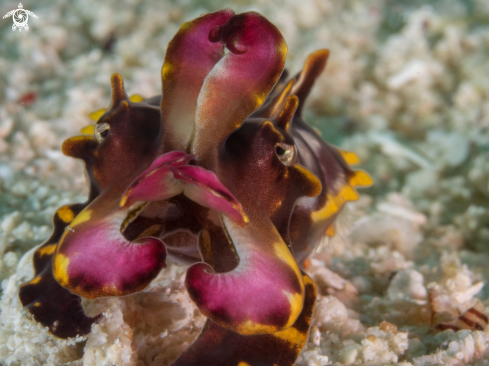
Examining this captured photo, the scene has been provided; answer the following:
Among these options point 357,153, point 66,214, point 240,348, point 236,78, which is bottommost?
point 357,153

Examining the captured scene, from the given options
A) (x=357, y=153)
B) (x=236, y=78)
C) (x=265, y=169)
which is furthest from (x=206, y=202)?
(x=357, y=153)

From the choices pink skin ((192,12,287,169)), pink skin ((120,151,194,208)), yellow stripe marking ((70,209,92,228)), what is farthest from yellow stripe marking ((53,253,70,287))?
pink skin ((192,12,287,169))

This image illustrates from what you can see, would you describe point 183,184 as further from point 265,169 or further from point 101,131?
point 101,131

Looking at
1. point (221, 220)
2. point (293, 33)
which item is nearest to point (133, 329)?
point (221, 220)

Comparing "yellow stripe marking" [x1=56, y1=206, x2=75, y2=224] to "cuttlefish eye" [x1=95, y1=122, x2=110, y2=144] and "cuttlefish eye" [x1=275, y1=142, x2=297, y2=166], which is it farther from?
"cuttlefish eye" [x1=275, y1=142, x2=297, y2=166]

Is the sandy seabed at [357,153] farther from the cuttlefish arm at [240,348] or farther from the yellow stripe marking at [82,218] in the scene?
the yellow stripe marking at [82,218]

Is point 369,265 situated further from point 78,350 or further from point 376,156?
point 78,350
